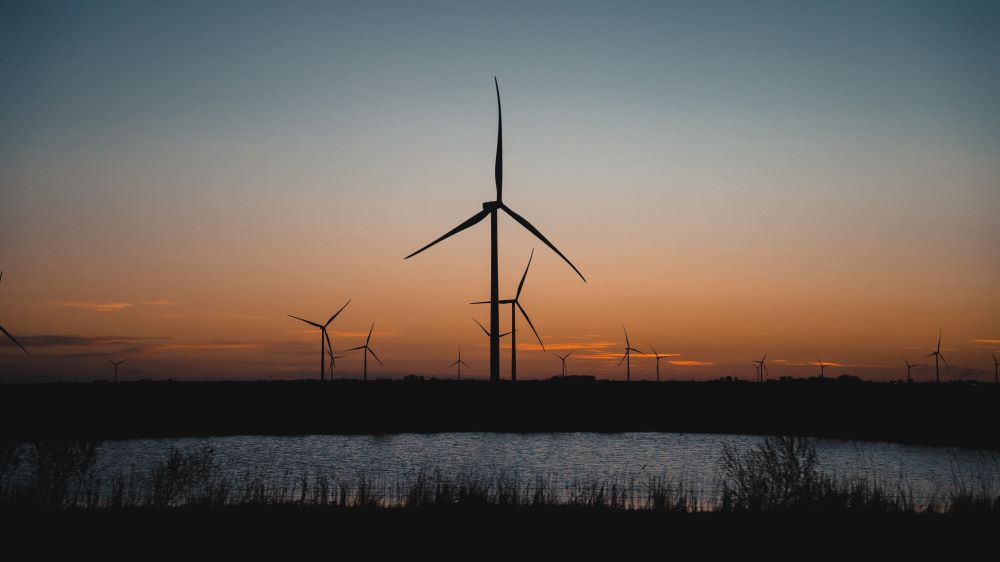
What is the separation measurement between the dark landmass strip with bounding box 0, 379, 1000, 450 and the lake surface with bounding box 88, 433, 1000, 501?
7.27 m

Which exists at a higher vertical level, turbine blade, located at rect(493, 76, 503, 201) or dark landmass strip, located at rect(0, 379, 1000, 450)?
turbine blade, located at rect(493, 76, 503, 201)

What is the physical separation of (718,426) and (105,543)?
7351 centimetres

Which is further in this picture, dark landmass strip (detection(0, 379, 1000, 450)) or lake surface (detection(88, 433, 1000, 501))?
dark landmass strip (detection(0, 379, 1000, 450))

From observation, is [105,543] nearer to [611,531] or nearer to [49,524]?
[49,524]

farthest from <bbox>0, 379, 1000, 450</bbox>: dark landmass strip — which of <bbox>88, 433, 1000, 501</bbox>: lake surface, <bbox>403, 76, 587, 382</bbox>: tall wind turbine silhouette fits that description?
<bbox>403, 76, 587, 382</bbox>: tall wind turbine silhouette

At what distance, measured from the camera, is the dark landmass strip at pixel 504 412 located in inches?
2859

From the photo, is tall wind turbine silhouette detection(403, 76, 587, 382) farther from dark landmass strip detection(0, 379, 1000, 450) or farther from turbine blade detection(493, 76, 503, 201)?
dark landmass strip detection(0, 379, 1000, 450)

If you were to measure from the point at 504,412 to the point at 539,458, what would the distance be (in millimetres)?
29158

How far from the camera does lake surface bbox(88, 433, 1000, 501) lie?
129 feet

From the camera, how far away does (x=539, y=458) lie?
168 ft

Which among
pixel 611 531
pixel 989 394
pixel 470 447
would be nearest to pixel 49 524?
pixel 611 531

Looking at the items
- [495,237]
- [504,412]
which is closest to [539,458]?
[495,237]

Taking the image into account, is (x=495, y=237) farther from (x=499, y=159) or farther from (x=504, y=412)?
(x=504, y=412)

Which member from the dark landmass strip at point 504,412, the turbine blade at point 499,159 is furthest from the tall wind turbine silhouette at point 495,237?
the dark landmass strip at point 504,412
